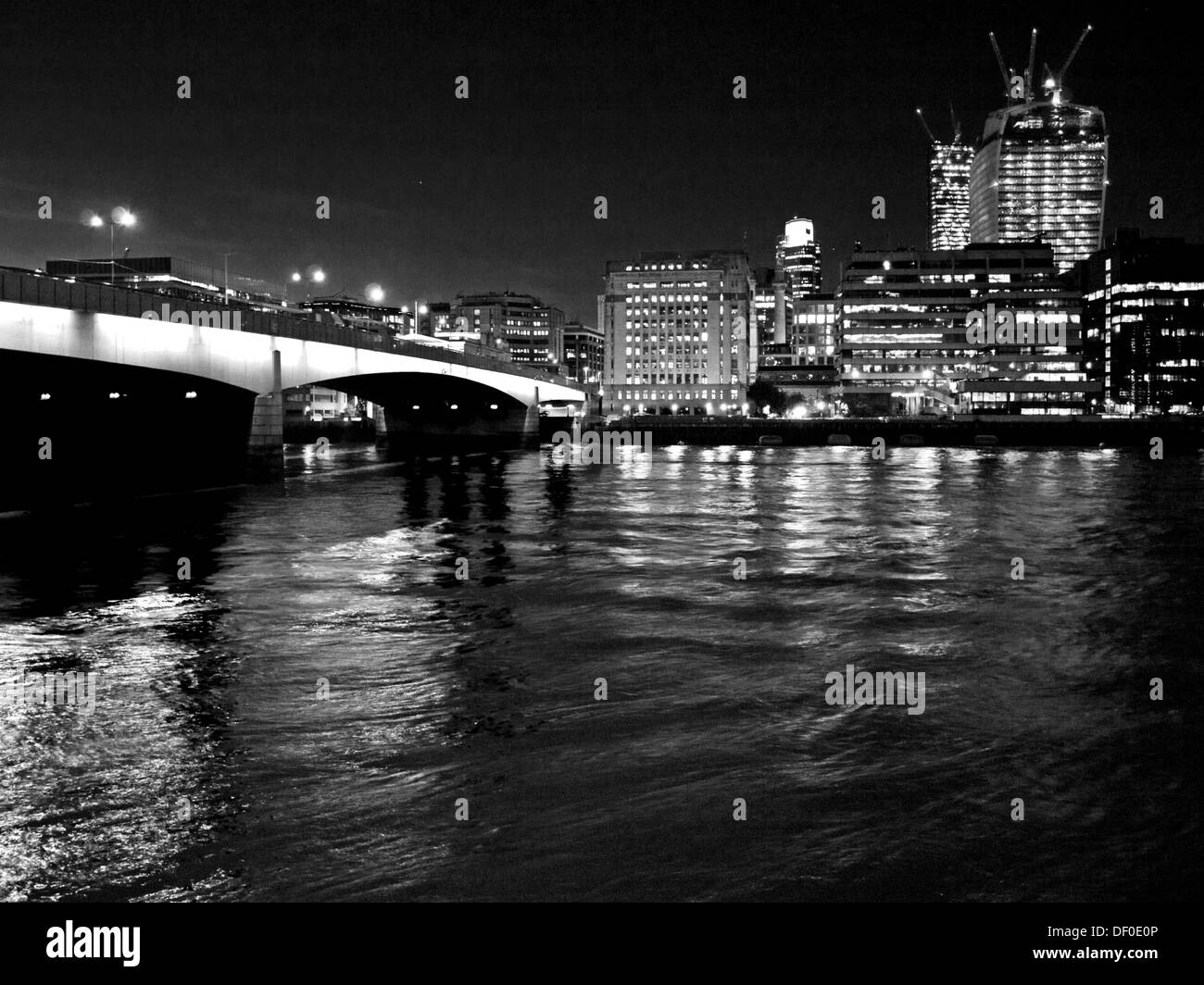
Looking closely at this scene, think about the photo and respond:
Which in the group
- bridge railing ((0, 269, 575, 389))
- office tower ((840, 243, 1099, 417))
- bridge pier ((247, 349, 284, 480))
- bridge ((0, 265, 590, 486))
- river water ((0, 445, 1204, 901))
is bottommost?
river water ((0, 445, 1204, 901))

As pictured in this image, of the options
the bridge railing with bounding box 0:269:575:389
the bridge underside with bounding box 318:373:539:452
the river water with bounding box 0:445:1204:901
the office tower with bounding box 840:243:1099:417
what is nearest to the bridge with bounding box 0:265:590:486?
the bridge railing with bounding box 0:269:575:389

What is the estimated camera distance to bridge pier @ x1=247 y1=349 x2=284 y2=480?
54938 millimetres

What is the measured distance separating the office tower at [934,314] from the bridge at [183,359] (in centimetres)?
12030

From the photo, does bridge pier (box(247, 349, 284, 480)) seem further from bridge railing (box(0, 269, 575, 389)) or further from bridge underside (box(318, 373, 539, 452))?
Result: bridge underside (box(318, 373, 539, 452))

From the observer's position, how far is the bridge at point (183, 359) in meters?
37.7

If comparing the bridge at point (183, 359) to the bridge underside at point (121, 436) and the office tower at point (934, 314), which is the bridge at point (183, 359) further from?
the office tower at point (934, 314)

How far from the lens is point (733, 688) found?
15.6m

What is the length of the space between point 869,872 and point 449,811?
12.7 ft

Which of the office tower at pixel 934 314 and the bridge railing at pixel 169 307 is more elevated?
the office tower at pixel 934 314

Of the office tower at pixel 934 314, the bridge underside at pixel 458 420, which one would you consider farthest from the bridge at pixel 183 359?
the office tower at pixel 934 314

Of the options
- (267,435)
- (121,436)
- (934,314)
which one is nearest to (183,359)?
(267,435)

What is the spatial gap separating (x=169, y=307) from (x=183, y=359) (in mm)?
2466

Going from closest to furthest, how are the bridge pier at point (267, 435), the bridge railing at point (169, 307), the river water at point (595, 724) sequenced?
the river water at point (595, 724)
the bridge railing at point (169, 307)
the bridge pier at point (267, 435)

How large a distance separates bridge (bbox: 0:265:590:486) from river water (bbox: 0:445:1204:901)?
29.7 ft
